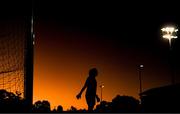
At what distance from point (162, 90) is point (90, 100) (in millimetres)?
2946

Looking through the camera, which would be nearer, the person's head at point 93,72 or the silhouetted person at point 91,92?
the person's head at point 93,72

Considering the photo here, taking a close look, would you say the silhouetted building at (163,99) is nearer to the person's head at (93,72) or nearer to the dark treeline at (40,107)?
the dark treeline at (40,107)

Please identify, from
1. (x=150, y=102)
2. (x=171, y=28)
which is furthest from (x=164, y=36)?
(x=150, y=102)

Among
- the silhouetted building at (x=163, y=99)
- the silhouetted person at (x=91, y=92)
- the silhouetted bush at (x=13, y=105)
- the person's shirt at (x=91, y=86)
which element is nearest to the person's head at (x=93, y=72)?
the silhouetted person at (x=91, y=92)

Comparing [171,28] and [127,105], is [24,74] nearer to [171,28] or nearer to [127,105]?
[127,105]

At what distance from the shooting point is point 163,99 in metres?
13.5

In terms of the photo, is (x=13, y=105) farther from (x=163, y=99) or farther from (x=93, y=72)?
(x=163, y=99)

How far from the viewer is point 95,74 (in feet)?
39.3

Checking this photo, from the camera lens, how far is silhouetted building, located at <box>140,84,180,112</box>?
12.7 metres

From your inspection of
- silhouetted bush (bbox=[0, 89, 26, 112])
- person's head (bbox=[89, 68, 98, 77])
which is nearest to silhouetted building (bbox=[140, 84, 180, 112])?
person's head (bbox=[89, 68, 98, 77])

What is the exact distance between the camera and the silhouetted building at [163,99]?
12.7m

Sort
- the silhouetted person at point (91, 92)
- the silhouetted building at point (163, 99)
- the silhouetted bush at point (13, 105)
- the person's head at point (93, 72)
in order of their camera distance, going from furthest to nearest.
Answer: the silhouetted building at point (163, 99), the silhouetted person at point (91, 92), the person's head at point (93, 72), the silhouetted bush at point (13, 105)

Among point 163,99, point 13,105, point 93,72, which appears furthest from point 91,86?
point 163,99

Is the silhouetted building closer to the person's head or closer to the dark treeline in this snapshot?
the dark treeline
